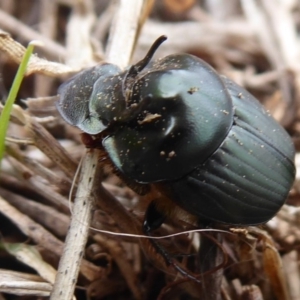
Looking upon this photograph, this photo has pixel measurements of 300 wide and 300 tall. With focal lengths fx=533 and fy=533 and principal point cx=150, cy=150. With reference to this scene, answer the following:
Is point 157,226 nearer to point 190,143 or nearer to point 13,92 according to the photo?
point 190,143

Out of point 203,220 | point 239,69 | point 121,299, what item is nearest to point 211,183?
point 203,220

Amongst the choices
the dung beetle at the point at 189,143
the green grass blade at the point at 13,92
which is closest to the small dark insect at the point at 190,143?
the dung beetle at the point at 189,143

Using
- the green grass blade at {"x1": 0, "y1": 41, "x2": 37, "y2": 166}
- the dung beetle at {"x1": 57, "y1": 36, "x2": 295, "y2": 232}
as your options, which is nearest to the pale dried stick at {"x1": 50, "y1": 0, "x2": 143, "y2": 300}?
the dung beetle at {"x1": 57, "y1": 36, "x2": 295, "y2": 232}

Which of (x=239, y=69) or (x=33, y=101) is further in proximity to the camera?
(x=239, y=69)

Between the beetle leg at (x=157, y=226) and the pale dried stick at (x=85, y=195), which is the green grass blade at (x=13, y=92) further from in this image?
the beetle leg at (x=157, y=226)

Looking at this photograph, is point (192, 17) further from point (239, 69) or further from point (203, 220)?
point (203, 220)

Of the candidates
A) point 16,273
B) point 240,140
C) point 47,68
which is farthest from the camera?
point 47,68

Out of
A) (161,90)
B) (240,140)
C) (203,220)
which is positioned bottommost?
(203,220)

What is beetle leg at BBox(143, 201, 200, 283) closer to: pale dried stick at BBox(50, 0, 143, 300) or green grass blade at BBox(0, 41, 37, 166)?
pale dried stick at BBox(50, 0, 143, 300)
